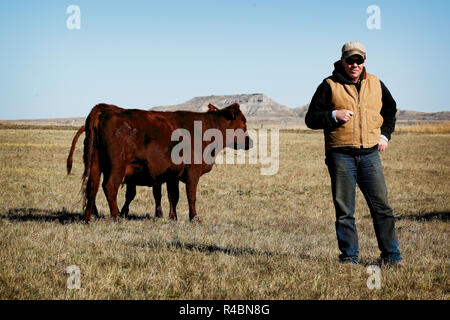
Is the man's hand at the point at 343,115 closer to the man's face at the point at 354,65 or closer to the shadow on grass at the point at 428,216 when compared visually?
the man's face at the point at 354,65

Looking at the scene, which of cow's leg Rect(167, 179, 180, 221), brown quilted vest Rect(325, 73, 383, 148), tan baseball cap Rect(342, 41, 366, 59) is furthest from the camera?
cow's leg Rect(167, 179, 180, 221)

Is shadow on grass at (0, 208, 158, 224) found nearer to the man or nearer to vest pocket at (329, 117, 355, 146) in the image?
the man

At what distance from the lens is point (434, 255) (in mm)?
6312

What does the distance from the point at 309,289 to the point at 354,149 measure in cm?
166

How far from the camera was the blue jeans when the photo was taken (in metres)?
5.04

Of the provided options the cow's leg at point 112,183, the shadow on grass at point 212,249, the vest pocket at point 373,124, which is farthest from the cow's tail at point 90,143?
the vest pocket at point 373,124

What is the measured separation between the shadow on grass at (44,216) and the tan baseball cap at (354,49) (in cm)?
519

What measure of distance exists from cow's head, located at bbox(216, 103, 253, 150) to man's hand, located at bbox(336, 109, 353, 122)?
5244 mm

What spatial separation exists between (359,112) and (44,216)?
628 centimetres

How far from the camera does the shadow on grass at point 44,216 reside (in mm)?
7992

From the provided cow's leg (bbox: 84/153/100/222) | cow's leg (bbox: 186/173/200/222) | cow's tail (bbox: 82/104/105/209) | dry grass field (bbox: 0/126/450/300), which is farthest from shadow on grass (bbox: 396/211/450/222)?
cow's tail (bbox: 82/104/105/209)

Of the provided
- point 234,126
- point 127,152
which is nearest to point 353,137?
point 127,152

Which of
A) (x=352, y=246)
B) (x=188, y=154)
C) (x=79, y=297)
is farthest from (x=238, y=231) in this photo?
(x=79, y=297)

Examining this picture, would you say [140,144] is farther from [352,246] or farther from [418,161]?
[418,161]
